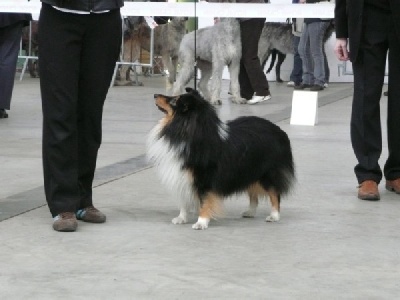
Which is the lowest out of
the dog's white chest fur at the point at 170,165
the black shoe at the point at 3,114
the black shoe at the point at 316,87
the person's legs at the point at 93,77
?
the black shoe at the point at 316,87

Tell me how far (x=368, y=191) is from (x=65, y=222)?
78.0 inches

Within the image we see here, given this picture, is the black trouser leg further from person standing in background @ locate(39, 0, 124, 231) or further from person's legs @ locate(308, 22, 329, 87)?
person's legs @ locate(308, 22, 329, 87)

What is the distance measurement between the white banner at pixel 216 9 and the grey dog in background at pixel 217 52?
130 inches

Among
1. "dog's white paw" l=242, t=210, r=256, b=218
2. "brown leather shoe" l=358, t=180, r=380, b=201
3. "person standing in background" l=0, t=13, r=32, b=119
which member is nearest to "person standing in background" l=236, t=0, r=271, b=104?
"person standing in background" l=0, t=13, r=32, b=119

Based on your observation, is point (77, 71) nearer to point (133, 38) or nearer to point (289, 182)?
point (289, 182)

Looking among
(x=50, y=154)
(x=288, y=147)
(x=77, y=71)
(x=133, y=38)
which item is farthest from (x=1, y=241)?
(x=133, y=38)

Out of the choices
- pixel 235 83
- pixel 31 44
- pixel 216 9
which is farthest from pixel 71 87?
pixel 31 44

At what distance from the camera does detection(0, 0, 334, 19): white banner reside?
29.3ft

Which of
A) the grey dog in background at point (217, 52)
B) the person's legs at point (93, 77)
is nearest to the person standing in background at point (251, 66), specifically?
the grey dog in background at point (217, 52)

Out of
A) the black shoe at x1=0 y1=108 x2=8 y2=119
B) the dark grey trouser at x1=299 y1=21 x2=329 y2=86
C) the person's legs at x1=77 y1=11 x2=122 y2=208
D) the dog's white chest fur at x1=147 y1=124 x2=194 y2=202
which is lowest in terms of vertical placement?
the black shoe at x1=0 y1=108 x2=8 y2=119

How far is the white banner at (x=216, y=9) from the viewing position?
8.93 m

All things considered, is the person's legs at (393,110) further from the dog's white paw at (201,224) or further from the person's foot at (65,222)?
the person's foot at (65,222)

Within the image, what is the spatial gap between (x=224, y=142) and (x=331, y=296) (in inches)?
59.3

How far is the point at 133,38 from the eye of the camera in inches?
656
